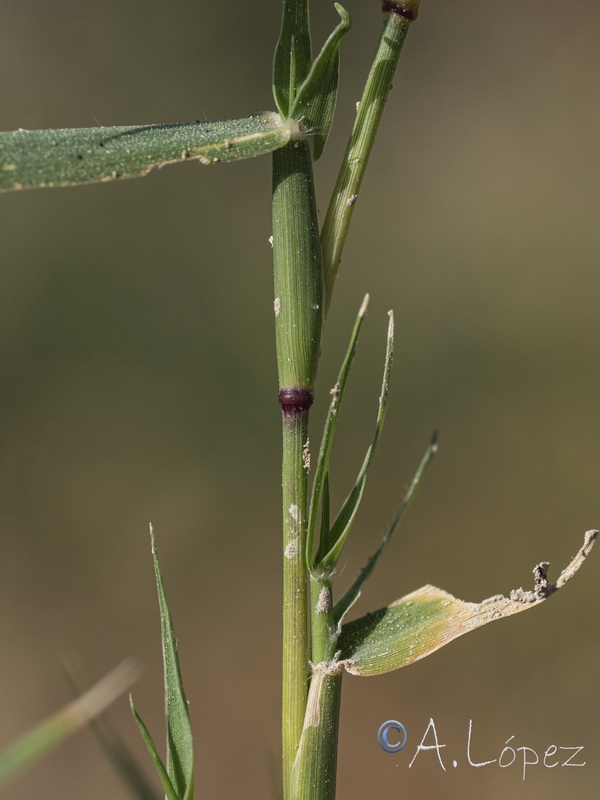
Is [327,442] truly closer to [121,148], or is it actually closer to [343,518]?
[343,518]

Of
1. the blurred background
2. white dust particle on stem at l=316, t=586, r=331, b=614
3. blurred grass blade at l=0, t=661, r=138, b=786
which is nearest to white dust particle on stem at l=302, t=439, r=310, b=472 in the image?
white dust particle on stem at l=316, t=586, r=331, b=614

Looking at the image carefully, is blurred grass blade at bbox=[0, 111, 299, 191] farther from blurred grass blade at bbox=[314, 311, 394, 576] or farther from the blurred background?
the blurred background

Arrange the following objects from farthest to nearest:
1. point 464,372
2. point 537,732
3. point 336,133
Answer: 1. point 336,133
2. point 464,372
3. point 537,732

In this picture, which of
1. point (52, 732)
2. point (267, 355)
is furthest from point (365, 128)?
point (267, 355)

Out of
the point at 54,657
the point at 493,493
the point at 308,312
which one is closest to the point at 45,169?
the point at 308,312

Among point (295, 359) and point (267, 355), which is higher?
point (267, 355)

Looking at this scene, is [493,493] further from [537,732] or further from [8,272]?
[8,272]

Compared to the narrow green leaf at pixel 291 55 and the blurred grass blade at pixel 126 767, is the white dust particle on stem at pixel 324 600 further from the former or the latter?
the narrow green leaf at pixel 291 55
